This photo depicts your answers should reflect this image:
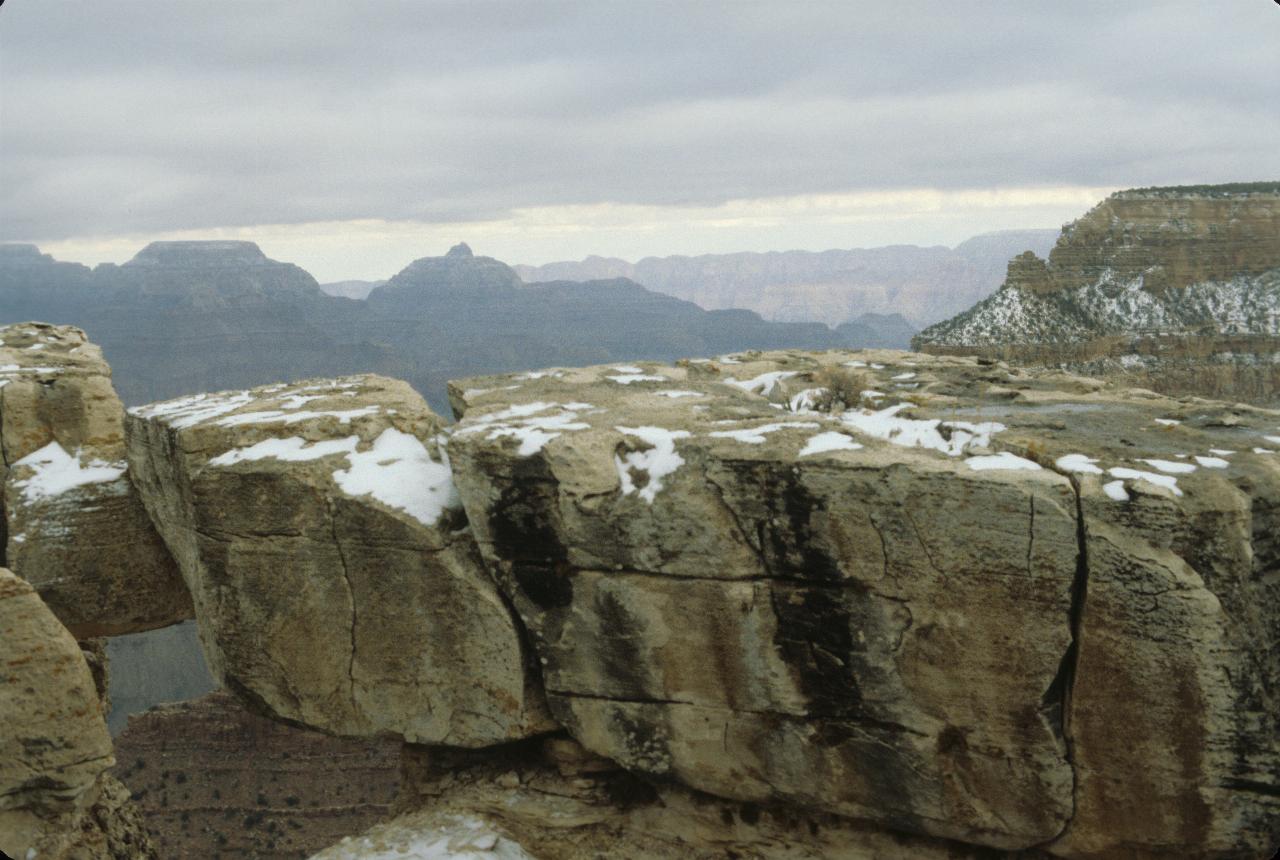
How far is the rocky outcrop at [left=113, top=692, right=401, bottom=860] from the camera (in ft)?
99.6

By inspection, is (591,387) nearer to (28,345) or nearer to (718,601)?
(718,601)

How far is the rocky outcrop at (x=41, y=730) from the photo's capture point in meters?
12.4

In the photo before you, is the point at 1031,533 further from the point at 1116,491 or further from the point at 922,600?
the point at 922,600

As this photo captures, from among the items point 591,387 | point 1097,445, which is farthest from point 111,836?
point 1097,445

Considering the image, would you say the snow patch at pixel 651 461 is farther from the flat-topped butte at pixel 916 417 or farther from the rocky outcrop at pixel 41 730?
the rocky outcrop at pixel 41 730

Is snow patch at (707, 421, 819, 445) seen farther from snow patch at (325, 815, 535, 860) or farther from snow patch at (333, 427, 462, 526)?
snow patch at (325, 815, 535, 860)

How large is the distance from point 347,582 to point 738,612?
14.9ft

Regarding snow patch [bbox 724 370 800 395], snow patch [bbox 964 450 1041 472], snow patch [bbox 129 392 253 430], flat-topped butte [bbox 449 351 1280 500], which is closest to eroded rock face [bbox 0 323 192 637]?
snow patch [bbox 129 392 253 430]

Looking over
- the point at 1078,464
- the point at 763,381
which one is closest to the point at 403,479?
the point at 763,381

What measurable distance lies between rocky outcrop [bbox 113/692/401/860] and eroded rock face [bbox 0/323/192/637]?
14605 mm

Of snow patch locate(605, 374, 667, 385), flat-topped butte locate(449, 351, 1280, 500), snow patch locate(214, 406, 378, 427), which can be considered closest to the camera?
flat-topped butte locate(449, 351, 1280, 500)

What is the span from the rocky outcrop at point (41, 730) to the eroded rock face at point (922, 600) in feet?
17.2

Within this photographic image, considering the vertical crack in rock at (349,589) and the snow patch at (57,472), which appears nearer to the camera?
the vertical crack in rock at (349,589)

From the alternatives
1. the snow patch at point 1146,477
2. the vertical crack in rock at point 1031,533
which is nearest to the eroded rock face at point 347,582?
the vertical crack in rock at point 1031,533
